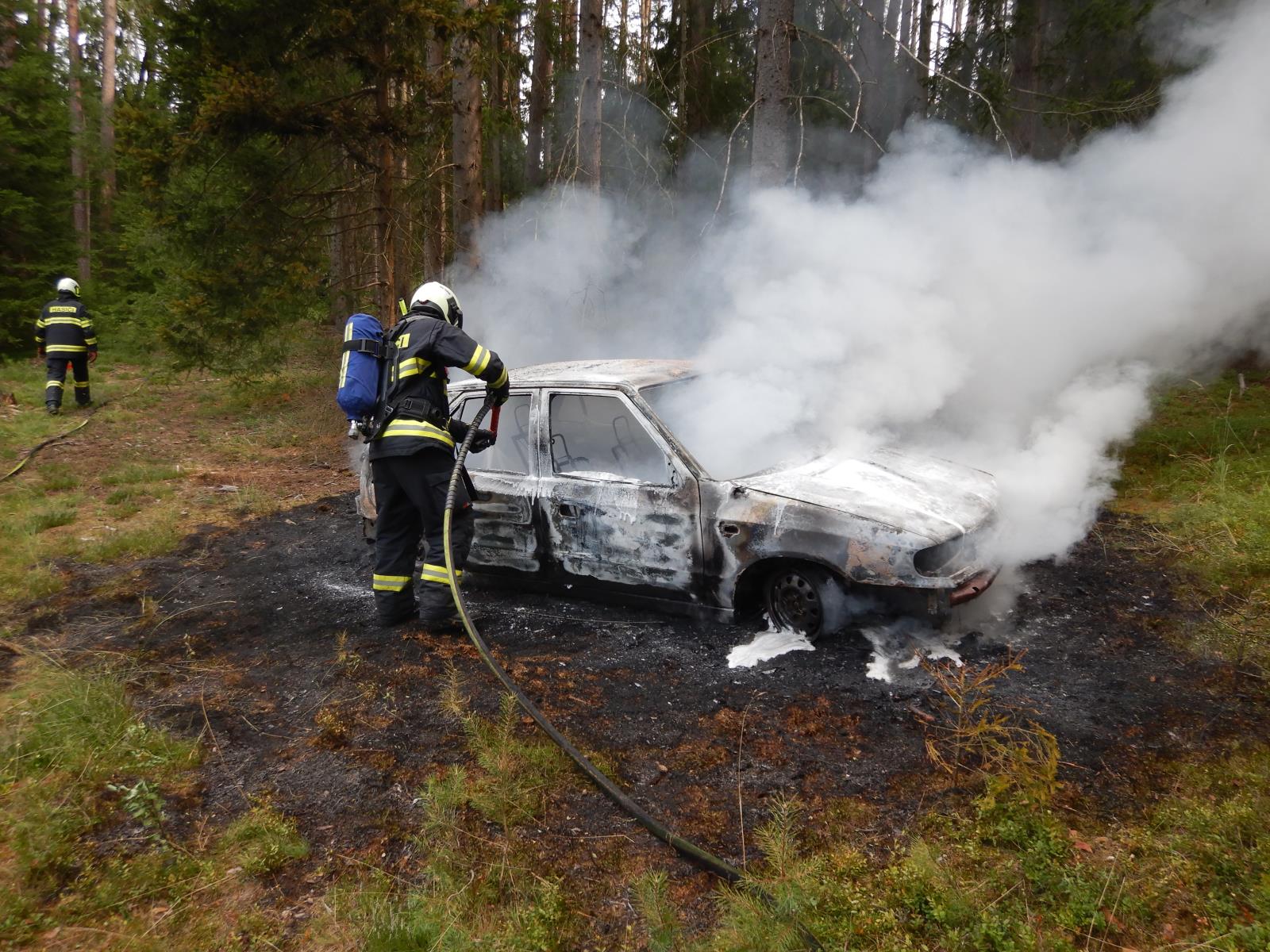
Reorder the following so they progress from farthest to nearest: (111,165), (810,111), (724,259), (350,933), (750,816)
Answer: (111,165), (810,111), (724,259), (750,816), (350,933)

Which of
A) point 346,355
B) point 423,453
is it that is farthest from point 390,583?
point 346,355

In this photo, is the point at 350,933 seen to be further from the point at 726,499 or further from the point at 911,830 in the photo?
the point at 726,499

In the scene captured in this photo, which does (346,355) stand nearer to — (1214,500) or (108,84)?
(1214,500)

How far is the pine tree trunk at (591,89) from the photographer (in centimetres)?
966

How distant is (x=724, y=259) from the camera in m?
8.12

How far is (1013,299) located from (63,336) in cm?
1221

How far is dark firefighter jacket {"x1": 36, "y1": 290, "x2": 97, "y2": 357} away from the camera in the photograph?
10734 millimetres

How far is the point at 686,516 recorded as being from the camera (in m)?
4.01

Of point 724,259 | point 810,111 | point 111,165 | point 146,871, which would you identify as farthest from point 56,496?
point 111,165

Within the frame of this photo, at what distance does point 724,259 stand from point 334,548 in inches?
193

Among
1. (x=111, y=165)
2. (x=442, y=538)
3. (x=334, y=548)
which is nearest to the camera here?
(x=442, y=538)

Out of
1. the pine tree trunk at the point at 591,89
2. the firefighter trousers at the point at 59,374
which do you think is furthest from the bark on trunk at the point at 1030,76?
the firefighter trousers at the point at 59,374

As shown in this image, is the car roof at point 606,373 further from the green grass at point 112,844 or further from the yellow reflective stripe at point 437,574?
the green grass at point 112,844

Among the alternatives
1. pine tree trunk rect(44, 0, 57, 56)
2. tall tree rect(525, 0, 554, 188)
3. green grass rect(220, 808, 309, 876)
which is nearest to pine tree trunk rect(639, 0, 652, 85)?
tall tree rect(525, 0, 554, 188)
